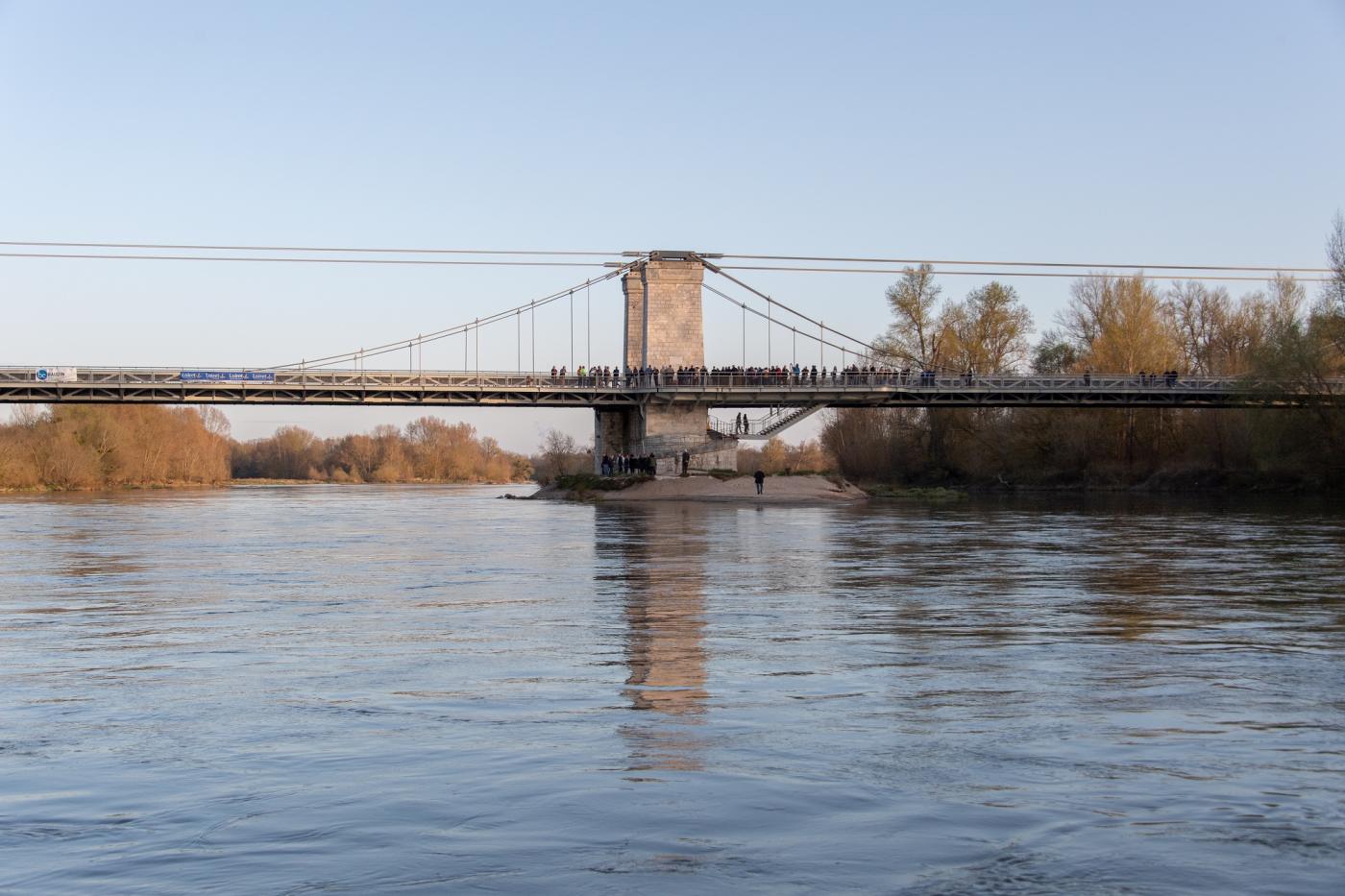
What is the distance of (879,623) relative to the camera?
14.8 metres

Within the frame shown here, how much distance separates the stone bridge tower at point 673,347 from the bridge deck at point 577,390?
44.0 inches

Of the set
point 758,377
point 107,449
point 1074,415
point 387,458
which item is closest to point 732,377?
point 758,377

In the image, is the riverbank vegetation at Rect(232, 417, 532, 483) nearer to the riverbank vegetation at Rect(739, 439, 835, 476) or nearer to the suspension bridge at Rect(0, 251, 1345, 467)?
the riverbank vegetation at Rect(739, 439, 835, 476)

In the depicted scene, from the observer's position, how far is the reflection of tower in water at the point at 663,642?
8547mm

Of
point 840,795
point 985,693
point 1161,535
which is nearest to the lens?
point 840,795

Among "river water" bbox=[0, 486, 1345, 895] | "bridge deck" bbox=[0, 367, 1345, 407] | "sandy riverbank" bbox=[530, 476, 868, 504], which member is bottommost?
"river water" bbox=[0, 486, 1345, 895]

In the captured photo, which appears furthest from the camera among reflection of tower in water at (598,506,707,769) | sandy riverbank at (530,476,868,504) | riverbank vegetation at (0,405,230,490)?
riverbank vegetation at (0,405,230,490)

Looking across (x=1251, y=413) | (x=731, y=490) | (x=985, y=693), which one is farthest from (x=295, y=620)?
(x=1251, y=413)

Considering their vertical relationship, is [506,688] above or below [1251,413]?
below

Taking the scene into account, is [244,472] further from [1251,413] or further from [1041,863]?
[1041,863]

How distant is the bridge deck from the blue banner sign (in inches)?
4.2

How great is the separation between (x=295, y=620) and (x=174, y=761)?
24.2 ft

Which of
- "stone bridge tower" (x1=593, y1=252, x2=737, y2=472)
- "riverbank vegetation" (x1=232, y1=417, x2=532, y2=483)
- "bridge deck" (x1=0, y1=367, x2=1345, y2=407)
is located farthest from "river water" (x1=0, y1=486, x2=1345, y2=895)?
"riverbank vegetation" (x1=232, y1=417, x2=532, y2=483)

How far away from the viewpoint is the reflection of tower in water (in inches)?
336
